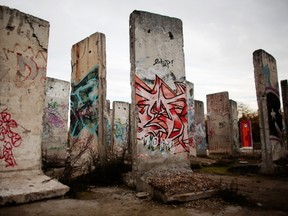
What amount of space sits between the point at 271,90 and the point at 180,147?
3.73m

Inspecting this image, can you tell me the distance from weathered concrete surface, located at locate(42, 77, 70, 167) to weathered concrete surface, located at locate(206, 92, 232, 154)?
7.23m

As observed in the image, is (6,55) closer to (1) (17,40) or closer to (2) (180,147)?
(1) (17,40)

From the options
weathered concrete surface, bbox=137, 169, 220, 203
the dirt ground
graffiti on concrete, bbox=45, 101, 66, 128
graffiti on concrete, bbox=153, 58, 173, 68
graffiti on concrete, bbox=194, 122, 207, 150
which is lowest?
the dirt ground

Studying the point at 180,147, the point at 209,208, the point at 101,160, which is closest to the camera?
the point at 209,208

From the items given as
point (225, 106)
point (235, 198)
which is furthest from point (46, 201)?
point (225, 106)

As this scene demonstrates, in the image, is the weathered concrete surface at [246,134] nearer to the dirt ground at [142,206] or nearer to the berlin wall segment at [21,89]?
the dirt ground at [142,206]

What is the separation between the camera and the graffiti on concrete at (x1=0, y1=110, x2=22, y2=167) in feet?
11.8

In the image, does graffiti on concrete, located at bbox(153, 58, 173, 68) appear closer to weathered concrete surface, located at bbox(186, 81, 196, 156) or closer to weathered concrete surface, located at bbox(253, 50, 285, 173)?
weathered concrete surface, located at bbox(253, 50, 285, 173)

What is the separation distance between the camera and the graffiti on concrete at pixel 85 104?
5.96 meters

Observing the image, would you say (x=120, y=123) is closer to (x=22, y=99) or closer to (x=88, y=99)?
(x=88, y=99)

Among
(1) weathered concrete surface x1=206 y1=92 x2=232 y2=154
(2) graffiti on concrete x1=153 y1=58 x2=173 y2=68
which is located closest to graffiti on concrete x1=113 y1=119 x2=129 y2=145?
(1) weathered concrete surface x1=206 y1=92 x2=232 y2=154

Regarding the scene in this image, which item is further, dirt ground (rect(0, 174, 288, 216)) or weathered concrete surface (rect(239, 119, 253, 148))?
weathered concrete surface (rect(239, 119, 253, 148))

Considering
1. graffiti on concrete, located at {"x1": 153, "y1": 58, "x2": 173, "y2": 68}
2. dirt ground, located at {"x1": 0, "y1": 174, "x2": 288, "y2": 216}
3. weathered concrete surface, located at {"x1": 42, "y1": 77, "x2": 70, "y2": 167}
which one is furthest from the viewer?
weathered concrete surface, located at {"x1": 42, "y1": 77, "x2": 70, "y2": 167}

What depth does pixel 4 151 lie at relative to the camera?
11.8 feet
